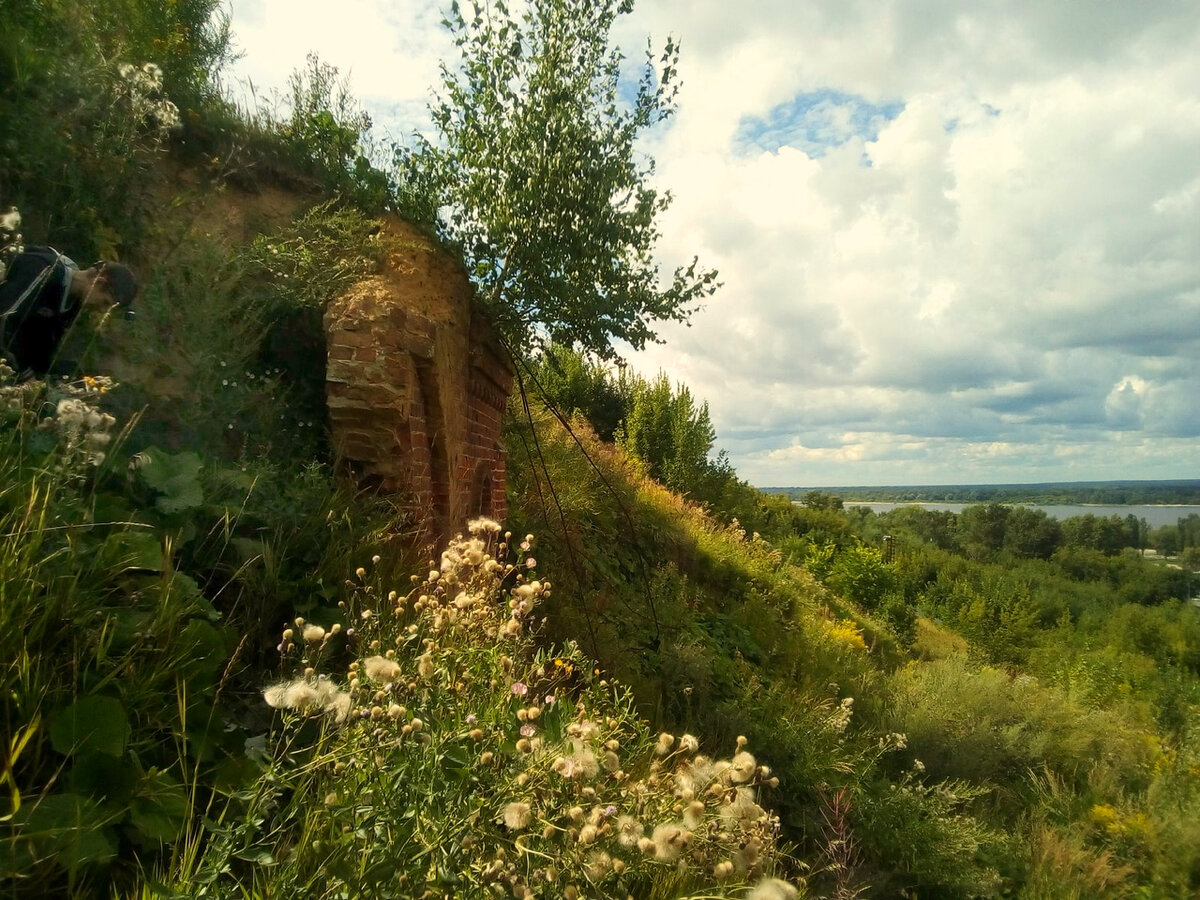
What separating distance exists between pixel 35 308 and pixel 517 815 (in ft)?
9.30

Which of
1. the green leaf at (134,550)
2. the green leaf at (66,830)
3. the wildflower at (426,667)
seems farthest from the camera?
the green leaf at (134,550)

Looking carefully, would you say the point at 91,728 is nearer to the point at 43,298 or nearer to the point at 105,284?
the point at 43,298

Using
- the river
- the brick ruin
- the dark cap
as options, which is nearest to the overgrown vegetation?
the brick ruin

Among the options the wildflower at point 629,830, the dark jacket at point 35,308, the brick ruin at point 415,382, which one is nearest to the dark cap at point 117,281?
the dark jacket at point 35,308

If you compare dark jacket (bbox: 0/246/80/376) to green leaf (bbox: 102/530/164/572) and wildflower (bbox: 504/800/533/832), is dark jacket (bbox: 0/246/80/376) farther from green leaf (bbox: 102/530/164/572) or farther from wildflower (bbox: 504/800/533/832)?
wildflower (bbox: 504/800/533/832)

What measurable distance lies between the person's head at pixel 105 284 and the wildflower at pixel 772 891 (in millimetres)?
3233

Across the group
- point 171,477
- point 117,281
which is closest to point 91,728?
point 171,477

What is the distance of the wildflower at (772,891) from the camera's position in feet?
5.25

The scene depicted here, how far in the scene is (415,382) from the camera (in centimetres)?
452

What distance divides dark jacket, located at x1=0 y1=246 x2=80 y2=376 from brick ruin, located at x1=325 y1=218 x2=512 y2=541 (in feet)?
4.56

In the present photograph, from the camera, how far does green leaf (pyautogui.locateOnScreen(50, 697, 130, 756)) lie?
5.78 ft

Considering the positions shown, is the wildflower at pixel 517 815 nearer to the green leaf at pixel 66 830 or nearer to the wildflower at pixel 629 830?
the wildflower at pixel 629 830

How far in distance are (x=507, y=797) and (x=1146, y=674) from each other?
19.7 meters

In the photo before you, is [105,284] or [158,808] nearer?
[158,808]
